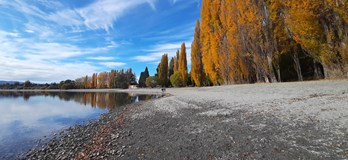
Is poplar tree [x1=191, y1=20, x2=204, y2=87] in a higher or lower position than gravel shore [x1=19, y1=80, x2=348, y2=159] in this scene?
higher

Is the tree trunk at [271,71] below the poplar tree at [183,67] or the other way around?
below

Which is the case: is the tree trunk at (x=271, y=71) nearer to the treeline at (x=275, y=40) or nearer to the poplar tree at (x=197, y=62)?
the treeline at (x=275, y=40)

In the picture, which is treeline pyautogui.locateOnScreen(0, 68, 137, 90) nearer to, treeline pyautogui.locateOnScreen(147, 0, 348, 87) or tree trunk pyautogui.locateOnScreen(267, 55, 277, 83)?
treeline pyautogui.locateOnScreen(147, 0, 348, 87)

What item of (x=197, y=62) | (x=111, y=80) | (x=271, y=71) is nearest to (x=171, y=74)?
(x=197, y=62)

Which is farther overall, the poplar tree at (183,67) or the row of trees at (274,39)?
the poplar tree at (183,67)

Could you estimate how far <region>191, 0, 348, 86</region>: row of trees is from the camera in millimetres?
10398

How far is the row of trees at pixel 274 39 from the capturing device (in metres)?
10.4

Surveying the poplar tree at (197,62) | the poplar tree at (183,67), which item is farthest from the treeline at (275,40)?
the poplar tree at (183,67)

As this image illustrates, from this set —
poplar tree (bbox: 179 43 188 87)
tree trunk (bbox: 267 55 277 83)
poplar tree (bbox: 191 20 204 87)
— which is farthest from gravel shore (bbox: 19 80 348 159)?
poplar tree (bbox: 179 43 188 87)

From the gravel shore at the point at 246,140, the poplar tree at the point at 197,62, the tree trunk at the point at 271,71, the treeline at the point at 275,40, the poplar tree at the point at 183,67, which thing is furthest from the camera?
the poplar tree at the point at 183,67

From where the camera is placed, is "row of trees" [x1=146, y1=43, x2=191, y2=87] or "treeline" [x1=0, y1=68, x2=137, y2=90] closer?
"row of trees" [x1=146, y1=43, x2=191, y2=87]

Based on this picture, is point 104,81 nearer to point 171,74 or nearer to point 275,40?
point 171,74

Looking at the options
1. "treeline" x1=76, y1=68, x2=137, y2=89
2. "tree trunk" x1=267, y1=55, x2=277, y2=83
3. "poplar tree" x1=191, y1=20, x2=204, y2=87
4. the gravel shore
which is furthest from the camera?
"treeline" x1=76, y1=68, x2=137, y2=89

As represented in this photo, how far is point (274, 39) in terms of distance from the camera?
15164 millimetres
